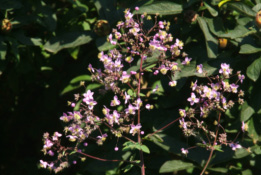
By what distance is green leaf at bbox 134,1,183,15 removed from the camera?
5.87 feet

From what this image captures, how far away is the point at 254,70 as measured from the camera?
172 cm

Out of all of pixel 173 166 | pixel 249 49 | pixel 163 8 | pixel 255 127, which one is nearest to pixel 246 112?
pixel 255 127

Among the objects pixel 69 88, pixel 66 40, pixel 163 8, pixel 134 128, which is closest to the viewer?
pixel 134 128

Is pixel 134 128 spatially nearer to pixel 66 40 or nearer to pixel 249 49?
pixel 249 49

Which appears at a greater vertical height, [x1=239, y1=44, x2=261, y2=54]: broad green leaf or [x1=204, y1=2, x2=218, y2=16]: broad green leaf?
[x1=204, y1=2, x2=218, y2=16]: broad green leaf

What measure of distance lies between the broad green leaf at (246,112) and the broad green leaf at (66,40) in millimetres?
799

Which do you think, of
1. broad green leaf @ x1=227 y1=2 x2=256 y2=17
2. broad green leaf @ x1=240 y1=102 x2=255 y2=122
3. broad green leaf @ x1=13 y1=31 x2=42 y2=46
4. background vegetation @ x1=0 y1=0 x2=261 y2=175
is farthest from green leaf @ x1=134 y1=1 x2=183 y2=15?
broad green leaf @ x1=13 y1=31 x2=42 y2=46

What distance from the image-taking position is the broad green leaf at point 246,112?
182cm

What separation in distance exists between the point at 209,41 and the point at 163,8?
259 millimetres

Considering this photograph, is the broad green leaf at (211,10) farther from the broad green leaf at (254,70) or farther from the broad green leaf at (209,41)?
the broad green leaf at (254,70)

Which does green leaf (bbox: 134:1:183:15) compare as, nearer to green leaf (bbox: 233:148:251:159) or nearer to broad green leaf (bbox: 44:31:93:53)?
broad green leaf (bbox: 44:31:93:53)

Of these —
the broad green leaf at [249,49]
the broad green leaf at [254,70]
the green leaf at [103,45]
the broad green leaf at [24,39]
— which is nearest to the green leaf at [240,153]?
the broad green leaf at [254,70]

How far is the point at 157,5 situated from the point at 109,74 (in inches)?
18.3

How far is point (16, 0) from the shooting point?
1999mm
